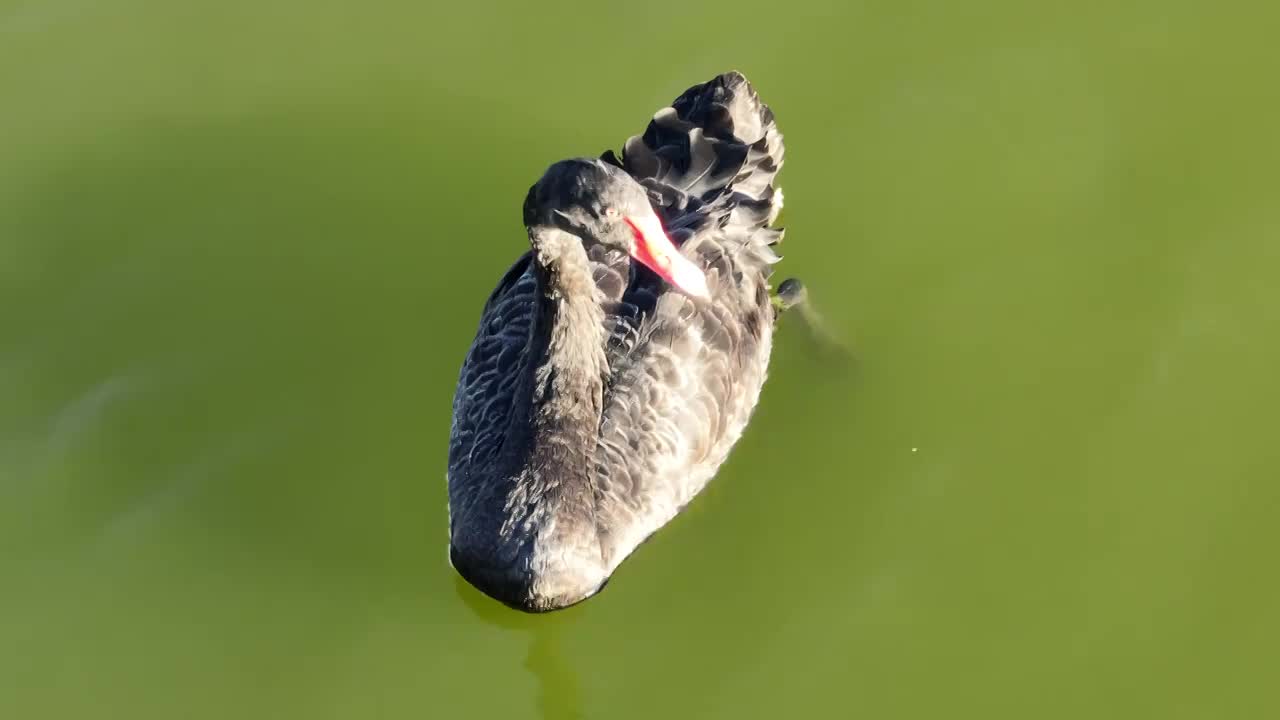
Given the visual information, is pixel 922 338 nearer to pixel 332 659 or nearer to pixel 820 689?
pixel 820 689

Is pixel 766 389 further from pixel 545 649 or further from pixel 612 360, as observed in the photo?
pixel 545 649

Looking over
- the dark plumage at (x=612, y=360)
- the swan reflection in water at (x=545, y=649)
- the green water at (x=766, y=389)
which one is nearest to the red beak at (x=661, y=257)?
the dark plumage at (x=612, y=360)

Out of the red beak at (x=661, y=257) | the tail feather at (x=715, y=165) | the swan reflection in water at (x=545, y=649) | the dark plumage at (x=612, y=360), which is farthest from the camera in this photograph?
the tail feather at (x=715, y=165)

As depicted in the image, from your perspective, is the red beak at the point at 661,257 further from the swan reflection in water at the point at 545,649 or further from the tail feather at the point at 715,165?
the swan reflection in water at the point at 545,649

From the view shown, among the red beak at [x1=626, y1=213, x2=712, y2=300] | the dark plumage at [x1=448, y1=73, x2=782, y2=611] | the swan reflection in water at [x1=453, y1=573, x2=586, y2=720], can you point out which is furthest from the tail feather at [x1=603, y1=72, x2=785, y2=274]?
the swan reflection in water at [x1=453, y1=573, x2=586, y2=720]

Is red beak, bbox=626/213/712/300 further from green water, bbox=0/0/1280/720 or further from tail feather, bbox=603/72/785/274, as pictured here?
green water, bbox=0/0/1280/720

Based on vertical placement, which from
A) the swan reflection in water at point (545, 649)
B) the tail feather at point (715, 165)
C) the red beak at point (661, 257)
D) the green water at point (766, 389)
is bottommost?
the swan reflection in water at point (545, 649)

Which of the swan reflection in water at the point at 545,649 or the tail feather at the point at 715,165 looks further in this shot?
the tail feather at the point at 715,165
